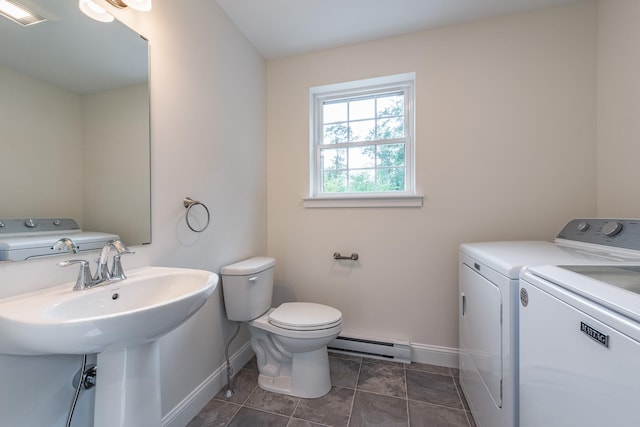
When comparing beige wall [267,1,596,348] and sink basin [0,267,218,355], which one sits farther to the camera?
beige wall [267,1,596,348]

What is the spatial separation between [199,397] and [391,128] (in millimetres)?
2160

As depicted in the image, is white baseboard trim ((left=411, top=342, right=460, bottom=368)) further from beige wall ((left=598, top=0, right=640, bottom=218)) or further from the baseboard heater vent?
beige wall ((left=598, top=0, right=640, bottom=218))

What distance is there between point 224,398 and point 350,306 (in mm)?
996

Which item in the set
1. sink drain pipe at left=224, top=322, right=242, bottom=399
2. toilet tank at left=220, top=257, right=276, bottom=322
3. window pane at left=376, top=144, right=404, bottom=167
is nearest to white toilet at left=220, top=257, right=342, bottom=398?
toilet tank at left=220, top=257, right=276, bottom=322

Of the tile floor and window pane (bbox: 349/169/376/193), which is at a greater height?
window pane (bbox: 349/169/376/193)

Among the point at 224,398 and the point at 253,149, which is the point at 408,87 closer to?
the point at 253,149

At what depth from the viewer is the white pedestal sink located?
587 mm

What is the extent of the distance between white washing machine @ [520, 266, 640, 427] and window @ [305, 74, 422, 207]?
111 centimetres

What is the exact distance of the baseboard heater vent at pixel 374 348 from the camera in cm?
180

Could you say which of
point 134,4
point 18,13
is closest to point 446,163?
point 134,4

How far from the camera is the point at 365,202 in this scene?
1892mm

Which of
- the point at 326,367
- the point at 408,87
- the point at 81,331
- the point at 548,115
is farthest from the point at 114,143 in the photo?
the point at 548,115

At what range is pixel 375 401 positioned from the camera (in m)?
1.43

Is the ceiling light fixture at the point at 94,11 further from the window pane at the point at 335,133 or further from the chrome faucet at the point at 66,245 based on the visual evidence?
the window pane at the point at 335,133
